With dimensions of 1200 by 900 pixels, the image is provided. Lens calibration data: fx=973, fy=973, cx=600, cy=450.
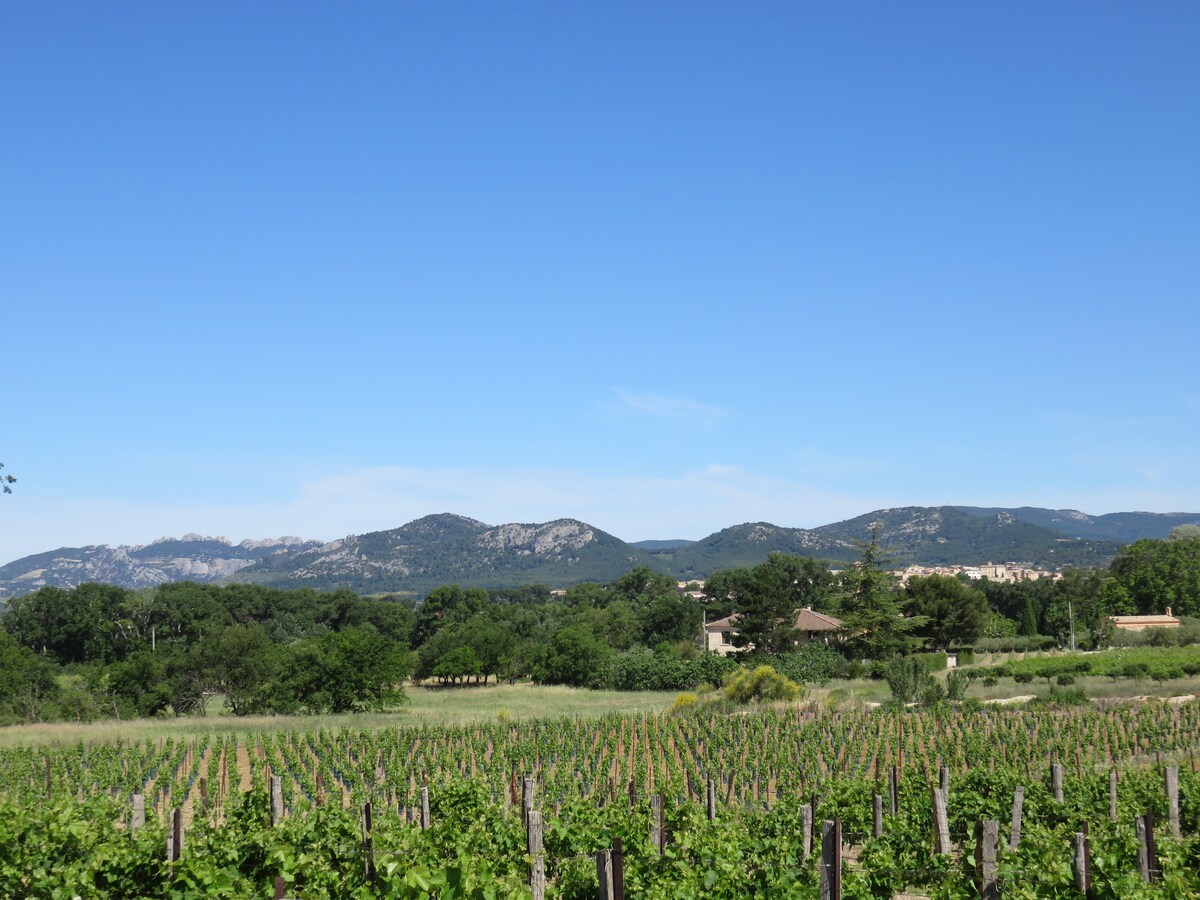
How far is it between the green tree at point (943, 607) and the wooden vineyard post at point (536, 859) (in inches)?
2436

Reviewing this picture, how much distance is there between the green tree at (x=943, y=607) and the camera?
6781cm

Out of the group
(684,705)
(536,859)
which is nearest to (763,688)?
(684,705)

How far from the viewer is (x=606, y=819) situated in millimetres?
13078

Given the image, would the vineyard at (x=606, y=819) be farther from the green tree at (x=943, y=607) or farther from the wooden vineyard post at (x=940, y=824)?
the green tree at (x=943, y=607)

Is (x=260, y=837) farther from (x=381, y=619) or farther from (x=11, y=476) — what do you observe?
(x=381, y=619)

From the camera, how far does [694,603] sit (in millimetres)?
85375

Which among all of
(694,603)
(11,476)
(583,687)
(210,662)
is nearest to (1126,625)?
(694,603)

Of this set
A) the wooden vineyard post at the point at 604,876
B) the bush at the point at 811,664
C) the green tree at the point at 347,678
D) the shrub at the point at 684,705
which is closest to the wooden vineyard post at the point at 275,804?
the wooden vineyard post at the point at 604,876

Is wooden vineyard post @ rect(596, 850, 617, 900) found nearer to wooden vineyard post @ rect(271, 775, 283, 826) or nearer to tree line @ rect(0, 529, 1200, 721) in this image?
wooden vineyard post @ rect(271, 775, 283, 826)

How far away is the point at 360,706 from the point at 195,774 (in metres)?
19.1

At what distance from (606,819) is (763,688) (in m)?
30.2

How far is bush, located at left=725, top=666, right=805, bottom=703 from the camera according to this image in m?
41.8

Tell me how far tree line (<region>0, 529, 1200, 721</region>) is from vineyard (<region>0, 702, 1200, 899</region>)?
16.6 m

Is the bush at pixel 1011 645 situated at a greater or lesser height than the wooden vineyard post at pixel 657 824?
lesser
